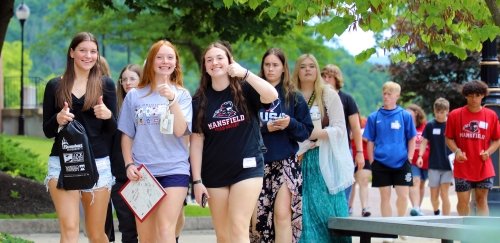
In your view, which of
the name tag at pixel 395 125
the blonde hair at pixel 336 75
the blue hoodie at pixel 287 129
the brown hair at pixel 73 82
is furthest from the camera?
the name tag at pixel 395 125

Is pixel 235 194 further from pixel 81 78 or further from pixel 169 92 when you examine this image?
pixel 81 78

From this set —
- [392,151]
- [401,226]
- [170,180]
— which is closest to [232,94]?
[170,180]

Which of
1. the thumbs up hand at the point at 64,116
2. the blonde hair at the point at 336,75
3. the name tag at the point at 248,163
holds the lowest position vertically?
the name tag at the point at 248,163

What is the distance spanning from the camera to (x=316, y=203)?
10.6 metres

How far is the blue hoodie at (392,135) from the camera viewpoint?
47.1 ft

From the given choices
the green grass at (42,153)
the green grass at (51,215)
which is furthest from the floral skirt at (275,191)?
the green grass at (42,153)

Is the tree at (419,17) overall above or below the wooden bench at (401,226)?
above

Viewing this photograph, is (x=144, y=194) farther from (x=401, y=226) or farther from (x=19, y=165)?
(x=19, y=165)

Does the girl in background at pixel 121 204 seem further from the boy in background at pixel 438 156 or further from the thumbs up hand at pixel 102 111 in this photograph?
the boy in background at pixel 438 156

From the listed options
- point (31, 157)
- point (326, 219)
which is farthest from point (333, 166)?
point (31, 157)

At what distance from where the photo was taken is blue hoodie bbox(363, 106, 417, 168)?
14367 mm

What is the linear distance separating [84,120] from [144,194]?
0.78 m

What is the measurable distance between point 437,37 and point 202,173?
2546 mm

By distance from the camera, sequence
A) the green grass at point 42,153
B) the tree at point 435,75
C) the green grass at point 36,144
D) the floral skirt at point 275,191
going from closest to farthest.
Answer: the floral skirt at point 275,191 → the green grass at point 42,153 → the tree at point 435,75 → the green grass at point 36,144
